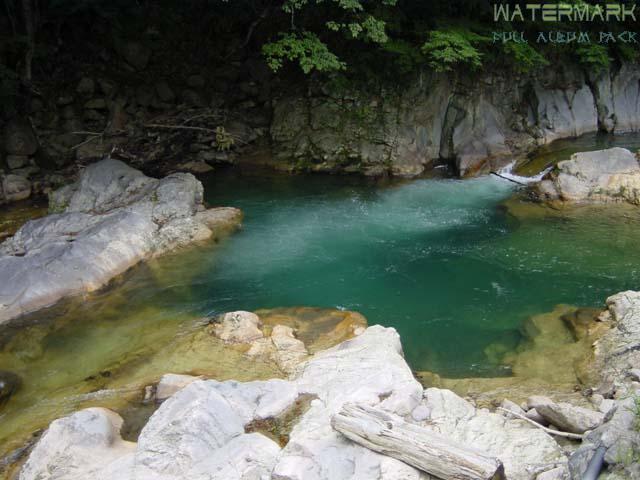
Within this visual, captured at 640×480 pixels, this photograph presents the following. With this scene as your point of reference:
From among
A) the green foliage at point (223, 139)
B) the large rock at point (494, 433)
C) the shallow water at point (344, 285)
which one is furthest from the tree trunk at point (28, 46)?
the large rock at point (494, 433)

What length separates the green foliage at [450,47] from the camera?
45.3 ft

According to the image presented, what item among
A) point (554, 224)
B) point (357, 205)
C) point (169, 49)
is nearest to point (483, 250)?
point (554, 224)

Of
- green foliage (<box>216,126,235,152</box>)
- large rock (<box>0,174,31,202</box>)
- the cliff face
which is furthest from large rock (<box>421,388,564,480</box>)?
large rock (<box>0,174,31,202</box>)

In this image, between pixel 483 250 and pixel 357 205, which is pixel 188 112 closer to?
pixel 357 205

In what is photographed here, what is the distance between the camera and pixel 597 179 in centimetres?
1316

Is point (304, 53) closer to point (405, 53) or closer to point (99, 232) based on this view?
point (405, 53)

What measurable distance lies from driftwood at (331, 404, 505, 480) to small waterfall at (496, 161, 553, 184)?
39.2 feet

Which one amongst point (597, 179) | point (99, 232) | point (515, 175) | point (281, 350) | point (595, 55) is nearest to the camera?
point (281, 350)

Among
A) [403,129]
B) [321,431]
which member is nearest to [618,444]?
[321,431]

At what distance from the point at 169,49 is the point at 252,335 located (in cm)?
1200

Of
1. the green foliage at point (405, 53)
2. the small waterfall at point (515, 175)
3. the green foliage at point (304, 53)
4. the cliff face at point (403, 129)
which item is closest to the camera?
the green foliage at point (304, 53)

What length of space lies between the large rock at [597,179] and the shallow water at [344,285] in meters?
0.54

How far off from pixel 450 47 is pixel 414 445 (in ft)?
39.8

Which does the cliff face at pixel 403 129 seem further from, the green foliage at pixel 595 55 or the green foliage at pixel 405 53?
the green foliage at pixel 595 55
